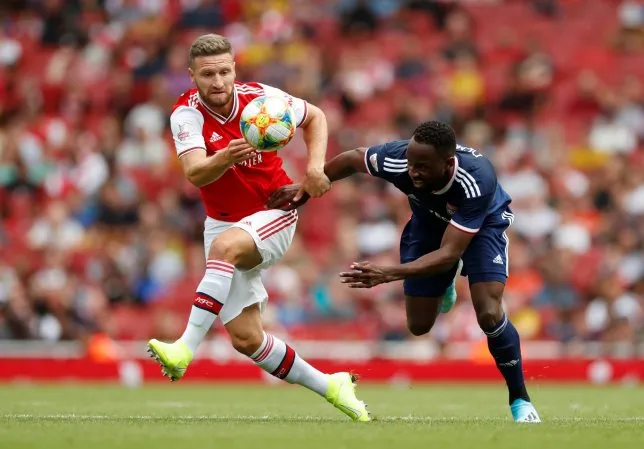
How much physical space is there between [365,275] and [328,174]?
1428mm

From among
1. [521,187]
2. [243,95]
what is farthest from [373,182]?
[243,95]

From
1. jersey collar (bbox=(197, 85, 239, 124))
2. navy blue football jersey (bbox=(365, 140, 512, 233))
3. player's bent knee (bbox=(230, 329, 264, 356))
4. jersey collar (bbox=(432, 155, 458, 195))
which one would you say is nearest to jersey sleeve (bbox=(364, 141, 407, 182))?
navy blue football jersey (bbox=(365, 140, 512, 233))

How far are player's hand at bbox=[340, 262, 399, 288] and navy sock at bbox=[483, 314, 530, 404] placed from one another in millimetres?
1128

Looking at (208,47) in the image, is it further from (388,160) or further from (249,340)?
(249,340)

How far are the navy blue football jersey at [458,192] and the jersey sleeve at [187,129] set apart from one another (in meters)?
1.23

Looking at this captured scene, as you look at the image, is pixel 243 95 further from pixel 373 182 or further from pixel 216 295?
pixel 373 182

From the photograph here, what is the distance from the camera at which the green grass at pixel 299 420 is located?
25.4ft

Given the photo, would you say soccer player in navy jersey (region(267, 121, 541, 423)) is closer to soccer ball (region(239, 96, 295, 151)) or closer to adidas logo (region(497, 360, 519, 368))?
adidas logo (region(497, 360, 519, 368))

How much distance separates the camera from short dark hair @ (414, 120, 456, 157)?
8953 mm

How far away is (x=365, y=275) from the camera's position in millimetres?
8664

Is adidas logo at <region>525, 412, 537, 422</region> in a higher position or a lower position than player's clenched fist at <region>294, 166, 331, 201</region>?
lower

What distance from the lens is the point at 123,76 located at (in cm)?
2234

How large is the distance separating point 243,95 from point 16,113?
1301 cm

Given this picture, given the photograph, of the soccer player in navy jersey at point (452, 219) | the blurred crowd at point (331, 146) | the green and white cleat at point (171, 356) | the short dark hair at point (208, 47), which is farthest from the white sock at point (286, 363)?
the blurred crowd at point (331, 146)
